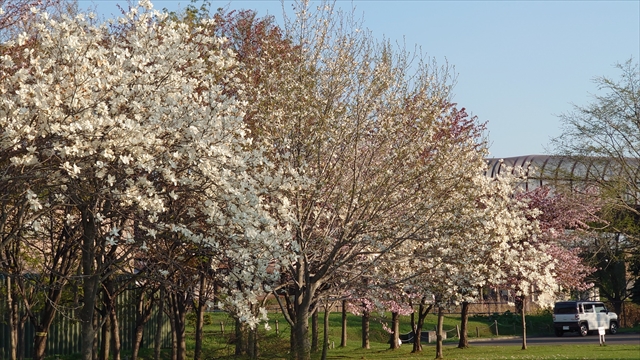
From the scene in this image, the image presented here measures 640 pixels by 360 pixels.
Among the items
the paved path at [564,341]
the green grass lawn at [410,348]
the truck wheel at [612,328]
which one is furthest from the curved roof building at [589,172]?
the truck wheel at [612,328]

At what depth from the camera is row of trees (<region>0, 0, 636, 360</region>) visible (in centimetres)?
1115

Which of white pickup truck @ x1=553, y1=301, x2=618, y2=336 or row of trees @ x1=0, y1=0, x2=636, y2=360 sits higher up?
row of trees @ x1=0, y1=0, x2=636, y2=360

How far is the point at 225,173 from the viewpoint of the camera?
1143cm

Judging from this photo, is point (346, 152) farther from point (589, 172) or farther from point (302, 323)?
point (589, 172)

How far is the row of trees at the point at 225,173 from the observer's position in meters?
11.1

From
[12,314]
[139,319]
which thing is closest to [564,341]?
[139,319]

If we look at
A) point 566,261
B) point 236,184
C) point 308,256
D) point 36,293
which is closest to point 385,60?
point 308,256

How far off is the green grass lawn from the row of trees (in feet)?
3.30

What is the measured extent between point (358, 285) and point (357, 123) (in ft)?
12.5

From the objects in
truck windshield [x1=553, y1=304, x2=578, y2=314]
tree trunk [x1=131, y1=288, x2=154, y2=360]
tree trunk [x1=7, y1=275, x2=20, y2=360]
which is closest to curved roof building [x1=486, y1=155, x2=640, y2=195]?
truck windshield [x1=553, y1=304, x2=578, y2=314]

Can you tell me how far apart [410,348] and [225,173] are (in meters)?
23.5

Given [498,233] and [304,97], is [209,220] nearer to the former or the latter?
[304,97]

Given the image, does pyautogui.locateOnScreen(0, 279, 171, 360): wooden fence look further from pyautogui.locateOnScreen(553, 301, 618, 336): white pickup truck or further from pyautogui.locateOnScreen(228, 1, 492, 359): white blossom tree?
pyautogui.locateOnScreen(553, 301, 618, 336): white pickup truck

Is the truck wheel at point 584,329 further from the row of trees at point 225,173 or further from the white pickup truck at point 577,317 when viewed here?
the row of trees at point 225,173
